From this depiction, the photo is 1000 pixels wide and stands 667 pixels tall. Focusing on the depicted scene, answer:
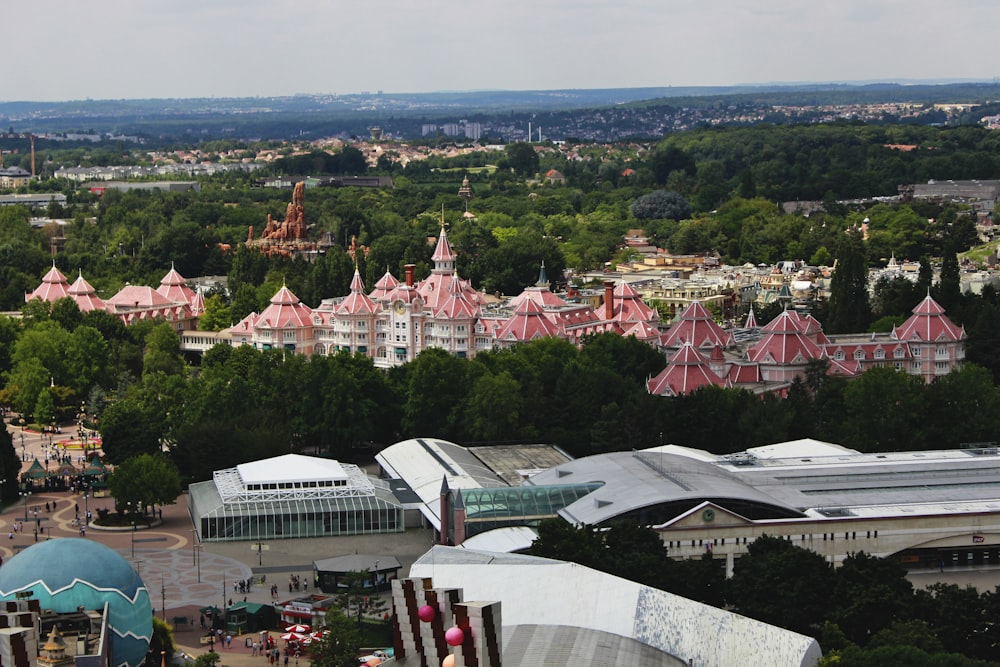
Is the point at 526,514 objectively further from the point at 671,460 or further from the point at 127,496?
the point at 127,496

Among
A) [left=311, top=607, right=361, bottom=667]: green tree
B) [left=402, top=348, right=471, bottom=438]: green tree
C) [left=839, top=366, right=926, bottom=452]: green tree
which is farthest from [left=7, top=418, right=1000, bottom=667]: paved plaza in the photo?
[left=839, top=366, right=926, bottom=452]: green tree

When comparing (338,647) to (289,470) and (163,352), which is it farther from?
(163,352)

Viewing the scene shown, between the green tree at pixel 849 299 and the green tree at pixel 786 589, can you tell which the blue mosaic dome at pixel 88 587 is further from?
the green tree at pixel 849 299

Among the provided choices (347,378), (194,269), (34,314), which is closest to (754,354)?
(347,378)

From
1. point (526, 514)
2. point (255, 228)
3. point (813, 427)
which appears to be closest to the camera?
point (526, 514)

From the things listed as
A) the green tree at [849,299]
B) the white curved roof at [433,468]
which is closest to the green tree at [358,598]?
the white curved roof at [433,468]
